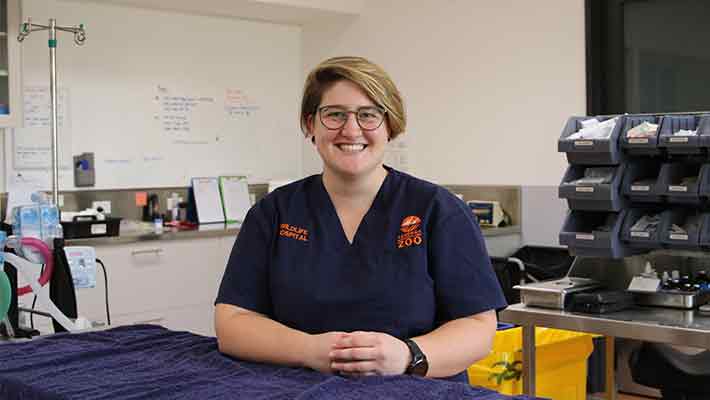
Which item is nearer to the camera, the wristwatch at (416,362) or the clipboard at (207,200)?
the wristwatch at (416,362)

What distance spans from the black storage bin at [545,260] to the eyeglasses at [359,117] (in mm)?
2805

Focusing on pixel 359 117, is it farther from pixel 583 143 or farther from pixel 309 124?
pixel 583 143

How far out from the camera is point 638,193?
9.69 ft

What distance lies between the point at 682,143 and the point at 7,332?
79.2 inches

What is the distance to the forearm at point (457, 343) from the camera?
176cm

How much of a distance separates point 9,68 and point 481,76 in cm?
234

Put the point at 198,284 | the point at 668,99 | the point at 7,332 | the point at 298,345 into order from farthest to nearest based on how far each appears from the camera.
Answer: the point at 198,284, the point at 668,99, the point at 7,332, the point at 298,345

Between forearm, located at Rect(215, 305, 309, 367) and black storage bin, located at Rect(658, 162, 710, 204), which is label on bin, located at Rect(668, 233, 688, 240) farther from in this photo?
forearm, located at Rect(215, 305, 309, 367)

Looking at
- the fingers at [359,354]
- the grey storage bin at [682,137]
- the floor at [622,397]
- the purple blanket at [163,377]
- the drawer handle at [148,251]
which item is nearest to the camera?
the purple blanket at [163,377]

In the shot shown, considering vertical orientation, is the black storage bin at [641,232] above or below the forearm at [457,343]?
above

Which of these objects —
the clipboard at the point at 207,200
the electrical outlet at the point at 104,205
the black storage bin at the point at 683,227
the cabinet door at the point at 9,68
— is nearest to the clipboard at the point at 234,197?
the clipboard at the point at 207,200

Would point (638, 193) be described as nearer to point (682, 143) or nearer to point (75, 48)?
point (682, 143)

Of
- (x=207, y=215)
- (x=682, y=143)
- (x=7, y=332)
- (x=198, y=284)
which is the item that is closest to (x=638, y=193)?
(x=682, y=143)

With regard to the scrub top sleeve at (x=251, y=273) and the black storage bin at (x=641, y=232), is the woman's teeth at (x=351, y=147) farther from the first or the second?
the black storage bin at (x=641, y=232)
